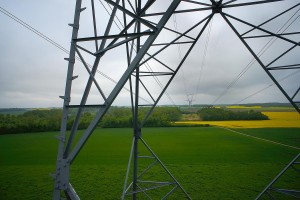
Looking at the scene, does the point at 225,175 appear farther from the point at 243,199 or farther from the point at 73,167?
the point at 73,167

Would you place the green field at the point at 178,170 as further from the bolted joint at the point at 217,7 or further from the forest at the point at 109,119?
the forest at the point at 109,119

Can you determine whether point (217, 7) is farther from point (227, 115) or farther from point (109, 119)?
point (227, 115)

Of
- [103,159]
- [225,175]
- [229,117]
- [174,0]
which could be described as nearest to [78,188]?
[103,159]

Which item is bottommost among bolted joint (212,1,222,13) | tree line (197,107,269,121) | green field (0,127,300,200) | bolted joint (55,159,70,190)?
green field (0,127,300,200)

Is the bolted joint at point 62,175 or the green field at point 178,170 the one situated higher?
the bolted joint at point 62,175

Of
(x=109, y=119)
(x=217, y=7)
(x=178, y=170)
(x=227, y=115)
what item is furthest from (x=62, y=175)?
(x=227, y=115)

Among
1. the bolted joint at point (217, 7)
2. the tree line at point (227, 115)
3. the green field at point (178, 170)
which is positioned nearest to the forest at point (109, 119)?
the tree line at point (227, 115)

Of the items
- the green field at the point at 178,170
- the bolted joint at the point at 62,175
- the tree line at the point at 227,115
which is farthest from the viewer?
the tree line at the point at 227,115

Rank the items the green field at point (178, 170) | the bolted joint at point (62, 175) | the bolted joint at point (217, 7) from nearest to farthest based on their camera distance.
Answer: the bolted joint at point (62, 175), the bolted joint at point (217, 7), the green field at point (178, 170)

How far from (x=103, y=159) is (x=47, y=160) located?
19.7ft

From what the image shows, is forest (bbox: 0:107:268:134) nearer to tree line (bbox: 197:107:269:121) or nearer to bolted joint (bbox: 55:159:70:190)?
tree line (bbox: 197:107:269:121)

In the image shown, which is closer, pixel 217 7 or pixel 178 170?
pixel 217 7

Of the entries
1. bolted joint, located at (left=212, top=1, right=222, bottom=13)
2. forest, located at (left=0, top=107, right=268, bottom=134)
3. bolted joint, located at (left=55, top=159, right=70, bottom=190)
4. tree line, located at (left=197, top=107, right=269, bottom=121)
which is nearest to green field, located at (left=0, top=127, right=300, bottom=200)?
bolted joint, located at (left=55, top=159, right=70, bottom=190)

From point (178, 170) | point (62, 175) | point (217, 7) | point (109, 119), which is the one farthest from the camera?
point (109, 119)
